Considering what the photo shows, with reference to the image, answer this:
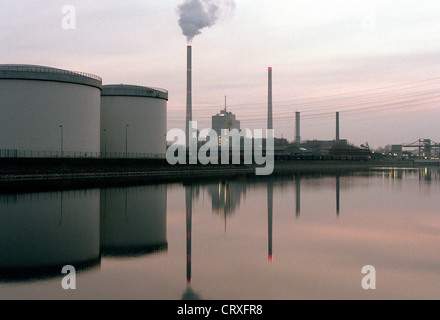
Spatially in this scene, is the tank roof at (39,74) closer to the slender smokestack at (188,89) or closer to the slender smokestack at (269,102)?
the slender smokestack at (188,89)

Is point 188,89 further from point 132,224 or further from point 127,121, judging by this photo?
point 132,224

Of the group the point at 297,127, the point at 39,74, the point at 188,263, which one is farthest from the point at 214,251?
the point at 297,127

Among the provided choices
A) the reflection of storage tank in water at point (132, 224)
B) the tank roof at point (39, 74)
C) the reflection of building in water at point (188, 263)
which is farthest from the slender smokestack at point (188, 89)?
the reflection of building in water at point (188, 263)

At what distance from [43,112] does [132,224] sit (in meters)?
37.5

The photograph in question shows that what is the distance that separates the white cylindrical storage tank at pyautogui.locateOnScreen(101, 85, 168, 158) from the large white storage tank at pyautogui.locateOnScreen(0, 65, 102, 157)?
11.0 metres

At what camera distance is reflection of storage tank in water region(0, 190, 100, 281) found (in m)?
11.2

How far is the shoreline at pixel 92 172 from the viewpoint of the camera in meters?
37.5

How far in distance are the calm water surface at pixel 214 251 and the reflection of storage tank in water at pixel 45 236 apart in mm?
37

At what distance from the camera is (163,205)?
24406 millimetres

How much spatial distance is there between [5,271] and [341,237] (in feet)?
36.3

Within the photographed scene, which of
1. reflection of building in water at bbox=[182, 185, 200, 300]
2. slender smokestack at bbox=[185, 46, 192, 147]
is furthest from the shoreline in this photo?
slender smokestack at bbox=[185, 46, 192, 147]

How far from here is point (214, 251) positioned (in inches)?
511

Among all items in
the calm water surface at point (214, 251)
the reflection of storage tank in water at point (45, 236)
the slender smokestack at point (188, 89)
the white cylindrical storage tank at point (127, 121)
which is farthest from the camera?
the slender smokestack at point (188, 89)
